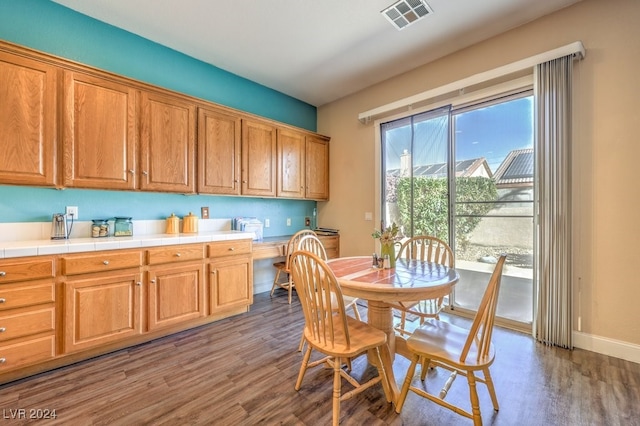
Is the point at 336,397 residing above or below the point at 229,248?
below

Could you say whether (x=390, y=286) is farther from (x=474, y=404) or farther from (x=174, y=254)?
(x=174, y=254)

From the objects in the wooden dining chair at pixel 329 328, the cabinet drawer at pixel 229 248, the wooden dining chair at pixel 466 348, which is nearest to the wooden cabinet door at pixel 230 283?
the cabinet drawer at pixel 229 248

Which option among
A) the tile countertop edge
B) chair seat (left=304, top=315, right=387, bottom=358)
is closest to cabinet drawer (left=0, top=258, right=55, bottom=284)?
the tile countertop edge

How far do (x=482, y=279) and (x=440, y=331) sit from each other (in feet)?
5.50

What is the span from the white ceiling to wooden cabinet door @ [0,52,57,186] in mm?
851

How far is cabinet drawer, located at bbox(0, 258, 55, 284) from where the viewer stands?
182 centimetres

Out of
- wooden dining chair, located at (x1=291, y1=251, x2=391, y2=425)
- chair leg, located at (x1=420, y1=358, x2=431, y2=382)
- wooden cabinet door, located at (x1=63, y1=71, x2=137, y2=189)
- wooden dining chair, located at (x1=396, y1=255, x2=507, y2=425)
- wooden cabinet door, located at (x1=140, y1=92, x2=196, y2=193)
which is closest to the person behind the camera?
wooden dining chair, located at (x1=396, y1=255, x2=507, y2=425)

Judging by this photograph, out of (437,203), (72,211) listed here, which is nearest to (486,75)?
(437,203)

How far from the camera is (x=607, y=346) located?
2.22 m

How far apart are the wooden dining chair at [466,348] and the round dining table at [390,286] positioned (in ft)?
0.80

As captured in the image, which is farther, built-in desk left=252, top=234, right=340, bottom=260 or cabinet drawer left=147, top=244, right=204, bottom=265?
built-in desk left=252, top=234, right=340, bottom=260

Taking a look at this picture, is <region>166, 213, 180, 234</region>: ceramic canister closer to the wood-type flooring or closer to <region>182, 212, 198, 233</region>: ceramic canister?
<region>182, 212, 198, 233</region>: ceramic canister

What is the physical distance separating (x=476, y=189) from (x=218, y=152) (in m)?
2.99

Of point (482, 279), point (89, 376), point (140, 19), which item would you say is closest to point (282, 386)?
point (89, 376)
